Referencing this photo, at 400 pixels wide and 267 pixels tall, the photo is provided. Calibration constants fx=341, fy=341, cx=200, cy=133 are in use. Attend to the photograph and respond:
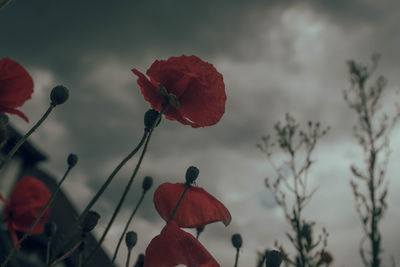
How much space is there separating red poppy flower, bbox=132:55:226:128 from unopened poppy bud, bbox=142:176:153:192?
33cm

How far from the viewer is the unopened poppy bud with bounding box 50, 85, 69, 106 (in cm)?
76

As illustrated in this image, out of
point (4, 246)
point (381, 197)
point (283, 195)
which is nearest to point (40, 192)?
point (283, 195)

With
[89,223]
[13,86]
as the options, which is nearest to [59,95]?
[13,86]

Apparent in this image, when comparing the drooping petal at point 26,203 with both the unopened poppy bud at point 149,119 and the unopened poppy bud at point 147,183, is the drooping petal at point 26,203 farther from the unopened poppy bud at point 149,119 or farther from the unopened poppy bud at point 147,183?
the unopened poppy bud at point 149,119

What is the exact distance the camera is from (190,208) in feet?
2.67

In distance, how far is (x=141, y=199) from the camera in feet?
3.16

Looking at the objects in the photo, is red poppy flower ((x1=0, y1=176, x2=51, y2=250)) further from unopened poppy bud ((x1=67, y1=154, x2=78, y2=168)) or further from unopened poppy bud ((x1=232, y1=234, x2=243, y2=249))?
unopened poppy bud ((x1=232, y1=234, x2=243, y2=249))

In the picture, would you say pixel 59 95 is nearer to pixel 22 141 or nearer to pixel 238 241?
pixel 22 141

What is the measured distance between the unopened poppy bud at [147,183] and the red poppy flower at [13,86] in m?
0.48

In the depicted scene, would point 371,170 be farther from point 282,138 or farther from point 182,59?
point 182,59

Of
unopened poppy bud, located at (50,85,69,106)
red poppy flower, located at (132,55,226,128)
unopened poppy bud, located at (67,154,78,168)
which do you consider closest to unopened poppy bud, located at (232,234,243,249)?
red poppy flower, located at (132,55,226,128)

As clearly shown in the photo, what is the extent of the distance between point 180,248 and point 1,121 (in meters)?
0.60

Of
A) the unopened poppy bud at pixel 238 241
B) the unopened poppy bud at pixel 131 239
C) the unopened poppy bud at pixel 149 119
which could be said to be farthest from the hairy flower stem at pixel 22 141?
the unopened poppy bud at pixel 238 241

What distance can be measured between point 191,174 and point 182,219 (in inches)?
6.2
